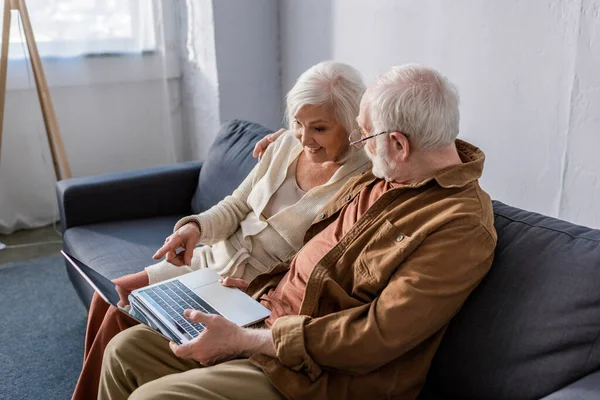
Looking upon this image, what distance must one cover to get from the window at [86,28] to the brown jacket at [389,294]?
2324mm

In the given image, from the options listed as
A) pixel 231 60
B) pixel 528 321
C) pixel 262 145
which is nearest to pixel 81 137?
pixel 231 60

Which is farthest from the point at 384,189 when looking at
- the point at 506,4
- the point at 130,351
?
the point at 506,4

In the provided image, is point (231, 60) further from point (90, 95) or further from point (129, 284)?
point (129, 284)

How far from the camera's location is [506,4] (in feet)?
5.94

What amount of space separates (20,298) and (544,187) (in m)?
2.13

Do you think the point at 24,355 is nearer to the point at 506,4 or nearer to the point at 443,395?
the point at 443,395

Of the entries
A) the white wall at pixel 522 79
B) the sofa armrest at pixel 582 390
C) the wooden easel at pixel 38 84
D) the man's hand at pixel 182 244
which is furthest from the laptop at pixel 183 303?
the wooden easel at pixel 38 84

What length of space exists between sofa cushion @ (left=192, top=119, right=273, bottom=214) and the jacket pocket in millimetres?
948

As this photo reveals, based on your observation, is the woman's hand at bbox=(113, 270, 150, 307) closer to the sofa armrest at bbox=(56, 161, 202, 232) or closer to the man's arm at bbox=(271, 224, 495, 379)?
the man's arm at bbox=(271, 224, 495, 379)

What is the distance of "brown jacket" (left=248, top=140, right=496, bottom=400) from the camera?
1149mm

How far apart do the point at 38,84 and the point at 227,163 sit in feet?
3.92

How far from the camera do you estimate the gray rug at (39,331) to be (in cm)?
201

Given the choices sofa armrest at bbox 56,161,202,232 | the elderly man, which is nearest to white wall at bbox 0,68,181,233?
sofa armrest at bbox 56,161,202,232

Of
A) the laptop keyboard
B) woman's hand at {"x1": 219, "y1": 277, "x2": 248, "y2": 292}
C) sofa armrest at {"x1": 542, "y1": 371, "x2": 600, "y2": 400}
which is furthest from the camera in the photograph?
woman's hand at {"x1": 219, "y1": 277, "x2": 248, "y2": 292}
